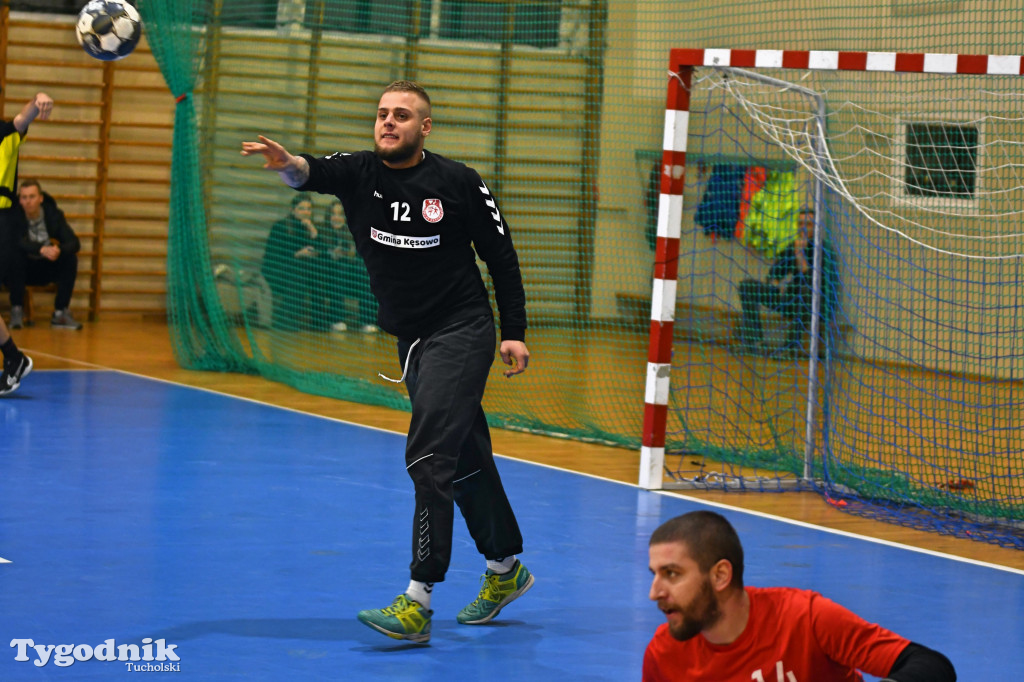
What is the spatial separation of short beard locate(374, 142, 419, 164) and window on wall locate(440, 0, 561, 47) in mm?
7058

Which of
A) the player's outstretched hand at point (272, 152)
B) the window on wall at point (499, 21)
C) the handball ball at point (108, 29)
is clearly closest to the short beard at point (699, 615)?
the player's outstretched hand at point (272, 152)

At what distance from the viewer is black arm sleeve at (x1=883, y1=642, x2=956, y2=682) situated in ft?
7.98

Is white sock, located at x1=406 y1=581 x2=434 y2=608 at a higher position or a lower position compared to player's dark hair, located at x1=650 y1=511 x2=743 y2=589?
lower

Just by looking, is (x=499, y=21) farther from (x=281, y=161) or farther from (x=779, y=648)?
(x=779, y=648)

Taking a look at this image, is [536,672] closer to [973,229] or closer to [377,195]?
[377,195]

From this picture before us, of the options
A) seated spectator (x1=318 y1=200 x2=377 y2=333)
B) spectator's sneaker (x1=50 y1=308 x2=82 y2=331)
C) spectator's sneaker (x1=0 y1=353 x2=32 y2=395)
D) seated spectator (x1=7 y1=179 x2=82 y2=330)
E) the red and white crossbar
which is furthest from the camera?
spectator's sneaker (x1=50 y1=308 x2=82 y2=331)

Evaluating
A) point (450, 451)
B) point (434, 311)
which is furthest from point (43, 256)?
point (450, 451)

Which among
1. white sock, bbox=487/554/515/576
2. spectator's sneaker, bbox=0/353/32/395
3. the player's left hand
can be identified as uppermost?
the player's left hand

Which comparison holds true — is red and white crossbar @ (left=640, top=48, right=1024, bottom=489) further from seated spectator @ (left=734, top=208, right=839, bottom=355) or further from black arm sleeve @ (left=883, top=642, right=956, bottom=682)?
black arm sleeve @ (left=883, top=642, right=956, bottom=682)

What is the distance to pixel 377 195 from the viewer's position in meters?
4.77

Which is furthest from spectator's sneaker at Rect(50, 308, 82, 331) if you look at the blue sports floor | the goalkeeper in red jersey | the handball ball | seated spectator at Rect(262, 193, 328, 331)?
the goalkeeper in red jersey

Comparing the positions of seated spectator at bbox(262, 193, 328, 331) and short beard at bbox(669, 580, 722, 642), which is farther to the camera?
seated spectator at bbox(262, 193, 328, 331)

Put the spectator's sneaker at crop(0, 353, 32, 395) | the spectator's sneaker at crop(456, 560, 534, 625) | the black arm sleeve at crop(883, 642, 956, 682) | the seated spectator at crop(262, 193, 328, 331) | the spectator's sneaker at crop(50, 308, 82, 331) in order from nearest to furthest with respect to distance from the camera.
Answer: the black arm sleeve at crop(883, 642, 956, 682) < the spectator's sneaker at crop(456, 560, 534, 625) < the spectator's sneaker at crop(0, 353, 32, 395) < the seated spectator at crop(262, 193, 328, 331) < the spectator's sneaker at crop(50, 308, 82, 331)

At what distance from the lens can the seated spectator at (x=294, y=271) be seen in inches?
456
